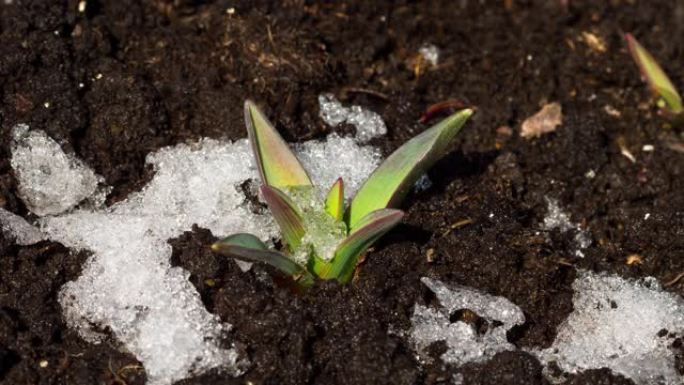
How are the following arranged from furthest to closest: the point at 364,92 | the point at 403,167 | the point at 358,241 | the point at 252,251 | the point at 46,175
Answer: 1. the point at 364,92
2. the point at 46,175
3. the point at 403,167
4. the point at 358,241
5. the point at 252,251

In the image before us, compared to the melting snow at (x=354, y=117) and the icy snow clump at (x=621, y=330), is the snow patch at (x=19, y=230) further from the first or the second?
the icy snow clump at (x=621, y=330)

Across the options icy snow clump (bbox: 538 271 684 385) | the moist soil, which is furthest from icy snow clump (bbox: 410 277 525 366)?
icy snow clump (bbox: 538 271 684 385)

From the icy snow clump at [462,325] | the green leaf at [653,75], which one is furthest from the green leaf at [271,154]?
the green leaf at [653,75]

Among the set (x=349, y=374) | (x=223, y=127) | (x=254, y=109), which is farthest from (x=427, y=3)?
(x=349, y=374)

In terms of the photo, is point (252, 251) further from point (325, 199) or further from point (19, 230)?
point (19, 230)

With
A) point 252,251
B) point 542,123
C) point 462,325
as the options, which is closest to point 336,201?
point 252,251

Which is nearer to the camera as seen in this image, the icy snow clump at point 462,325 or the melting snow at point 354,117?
the icy snow clump at point 462,325

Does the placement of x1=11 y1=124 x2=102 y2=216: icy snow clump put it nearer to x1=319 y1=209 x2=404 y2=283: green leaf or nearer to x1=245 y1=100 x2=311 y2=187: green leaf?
x1=245 y1=100 x2=311 y2=187: green leaf
